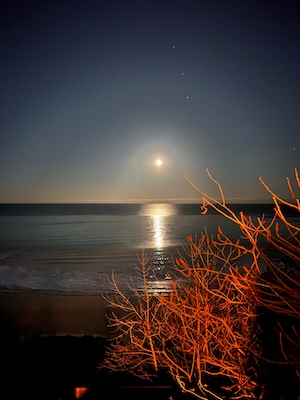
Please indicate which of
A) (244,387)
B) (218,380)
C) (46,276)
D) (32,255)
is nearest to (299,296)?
(244,387)

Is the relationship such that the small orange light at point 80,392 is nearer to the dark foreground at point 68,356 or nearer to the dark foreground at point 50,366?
the dark foreground at point 68,356

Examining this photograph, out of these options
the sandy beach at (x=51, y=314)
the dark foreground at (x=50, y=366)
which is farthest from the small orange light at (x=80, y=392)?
the sandy beach at (x=51, y=314)

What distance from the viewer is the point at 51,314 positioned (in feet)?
48.8

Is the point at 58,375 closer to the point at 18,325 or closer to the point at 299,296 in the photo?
the point at 18,325

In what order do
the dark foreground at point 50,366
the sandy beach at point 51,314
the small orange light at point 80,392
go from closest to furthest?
the small orange light at point 80,392
the dark foreground at point 50,366
the sandy beach at point 51,314

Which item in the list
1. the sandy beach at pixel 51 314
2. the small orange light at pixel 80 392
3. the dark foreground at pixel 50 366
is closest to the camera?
the small orange light at pixel 80 392

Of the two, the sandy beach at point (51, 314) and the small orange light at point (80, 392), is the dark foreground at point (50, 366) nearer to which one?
the sandy beach at point (51, 314)

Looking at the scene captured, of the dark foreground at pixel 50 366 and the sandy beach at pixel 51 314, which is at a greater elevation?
the sandy beach at pixel 51 314

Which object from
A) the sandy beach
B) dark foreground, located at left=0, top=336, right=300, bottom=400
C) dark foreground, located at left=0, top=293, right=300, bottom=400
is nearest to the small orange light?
dark foreground, located at left=0, top=293, right=300, bottom=400

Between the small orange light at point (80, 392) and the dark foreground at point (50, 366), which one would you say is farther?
the dark foreground at point (50, 366)

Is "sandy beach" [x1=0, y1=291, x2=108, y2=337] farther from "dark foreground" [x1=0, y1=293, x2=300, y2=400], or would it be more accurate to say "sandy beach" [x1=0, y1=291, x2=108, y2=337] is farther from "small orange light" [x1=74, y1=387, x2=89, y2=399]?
"small orange light" [x1=74, y1=387, x2=89, y2=399]

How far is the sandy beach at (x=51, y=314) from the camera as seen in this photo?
13133 mm

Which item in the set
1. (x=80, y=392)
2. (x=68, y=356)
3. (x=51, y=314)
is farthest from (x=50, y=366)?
(x=80, y=392)

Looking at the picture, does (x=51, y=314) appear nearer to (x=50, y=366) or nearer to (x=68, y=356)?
(x=68, y=356)
